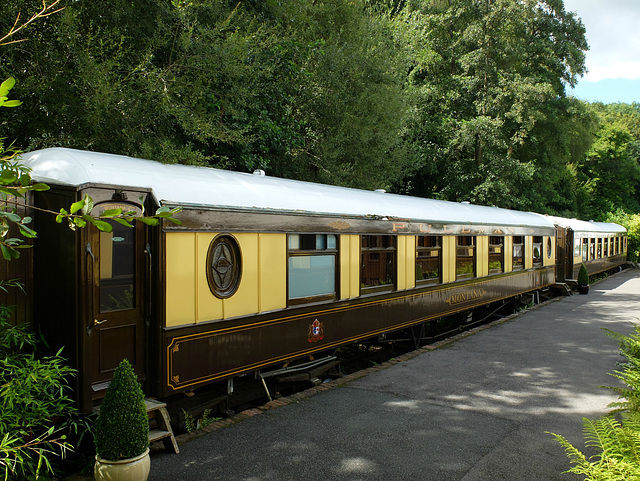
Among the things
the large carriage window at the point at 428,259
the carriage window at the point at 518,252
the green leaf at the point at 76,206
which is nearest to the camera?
the green leaf at the point at 76,206

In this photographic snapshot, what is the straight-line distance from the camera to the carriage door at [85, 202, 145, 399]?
468 centimetres

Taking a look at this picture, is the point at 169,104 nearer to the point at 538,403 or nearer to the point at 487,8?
the point at 538,403

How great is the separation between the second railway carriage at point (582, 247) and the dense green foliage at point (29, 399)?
19.4m

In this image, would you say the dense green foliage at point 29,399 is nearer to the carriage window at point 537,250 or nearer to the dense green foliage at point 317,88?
the dense green foliage at point 317,88

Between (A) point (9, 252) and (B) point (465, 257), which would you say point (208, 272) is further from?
(B) point (465, 257)

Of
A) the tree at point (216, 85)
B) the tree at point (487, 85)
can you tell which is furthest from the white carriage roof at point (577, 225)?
the tree at point (216, 85)

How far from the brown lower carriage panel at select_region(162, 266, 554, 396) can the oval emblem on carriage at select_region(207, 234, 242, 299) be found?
15.6 inches

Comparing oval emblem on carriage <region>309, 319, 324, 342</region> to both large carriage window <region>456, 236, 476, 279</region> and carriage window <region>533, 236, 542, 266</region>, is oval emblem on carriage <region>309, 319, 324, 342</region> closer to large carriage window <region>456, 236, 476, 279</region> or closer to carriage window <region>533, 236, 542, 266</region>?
large carriage window <region>456, 236, 476, 279</region>

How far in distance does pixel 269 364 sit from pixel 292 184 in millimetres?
2713

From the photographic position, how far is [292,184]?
757 cm

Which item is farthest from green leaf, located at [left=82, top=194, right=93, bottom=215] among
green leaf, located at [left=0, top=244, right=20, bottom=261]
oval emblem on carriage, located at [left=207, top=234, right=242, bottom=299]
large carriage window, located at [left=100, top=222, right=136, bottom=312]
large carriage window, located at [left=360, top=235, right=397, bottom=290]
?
large carriage window, located at [left=360, top=235, right=397, bottom=290]

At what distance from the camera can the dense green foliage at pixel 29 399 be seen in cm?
390

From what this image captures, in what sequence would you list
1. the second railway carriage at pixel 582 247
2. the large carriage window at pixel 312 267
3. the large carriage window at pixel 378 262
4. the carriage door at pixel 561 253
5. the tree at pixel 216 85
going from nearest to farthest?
the large carriage window at pixel 312 267, the large carriage window at pixel 378 262, the tree at pixel 216 85, the carriage door at pixel 561 253, the second railway carriage at pixel 582 247

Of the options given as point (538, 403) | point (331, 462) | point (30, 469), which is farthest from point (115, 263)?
point (538, 403)
